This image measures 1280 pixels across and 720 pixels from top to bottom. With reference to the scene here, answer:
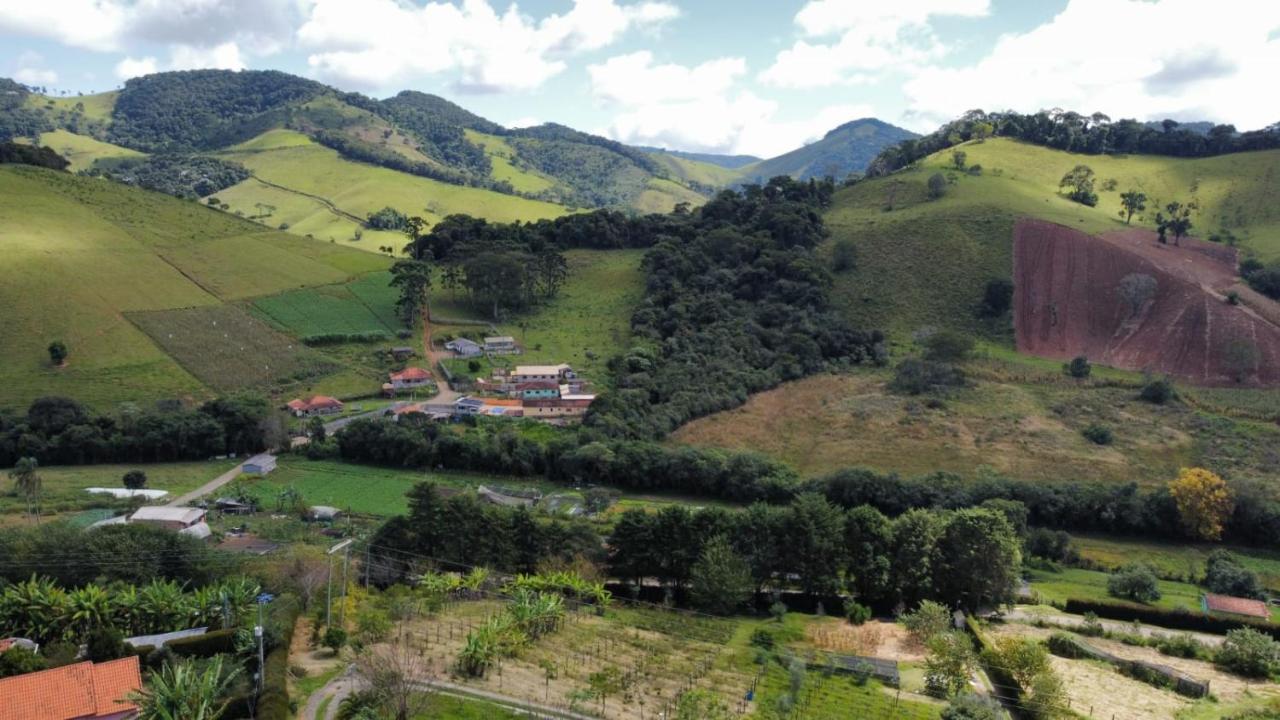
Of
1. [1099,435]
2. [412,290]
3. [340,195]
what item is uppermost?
[340,195]

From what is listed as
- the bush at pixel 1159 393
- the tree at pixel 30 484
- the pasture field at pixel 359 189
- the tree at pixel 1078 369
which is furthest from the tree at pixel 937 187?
the tree at pixel 30 484

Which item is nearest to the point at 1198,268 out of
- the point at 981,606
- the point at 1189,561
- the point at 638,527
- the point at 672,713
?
the point at 1189,561

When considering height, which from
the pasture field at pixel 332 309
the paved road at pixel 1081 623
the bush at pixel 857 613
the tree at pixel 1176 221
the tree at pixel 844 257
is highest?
the tree at pixel 1176 221

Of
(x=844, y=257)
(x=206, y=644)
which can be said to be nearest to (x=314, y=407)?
(x=206, y=644)

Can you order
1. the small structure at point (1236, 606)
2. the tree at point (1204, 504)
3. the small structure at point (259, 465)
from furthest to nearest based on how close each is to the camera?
1. the small structure at point (259, 465)
2. the tree at point (1204, 504)
3. the small structure at point (1236, 606)

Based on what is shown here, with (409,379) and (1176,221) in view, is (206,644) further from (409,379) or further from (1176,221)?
(1176,221)

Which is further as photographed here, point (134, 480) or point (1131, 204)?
point (1131, 204)

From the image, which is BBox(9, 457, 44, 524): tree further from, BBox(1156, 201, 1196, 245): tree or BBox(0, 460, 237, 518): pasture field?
BBox(1156, 201, 1196, 245): tree

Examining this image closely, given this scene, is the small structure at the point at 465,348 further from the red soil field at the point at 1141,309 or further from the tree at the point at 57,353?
the red soil field at the point at 1141,309

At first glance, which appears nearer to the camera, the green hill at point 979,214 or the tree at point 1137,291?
the tree at point 1137,291
